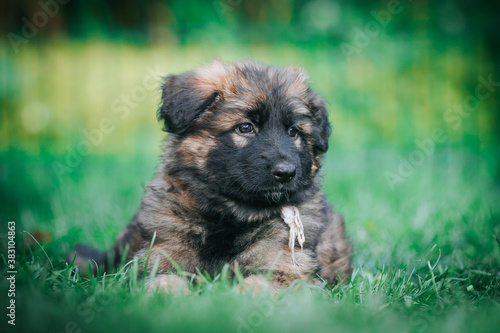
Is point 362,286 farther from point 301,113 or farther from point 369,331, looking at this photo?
point 301,113

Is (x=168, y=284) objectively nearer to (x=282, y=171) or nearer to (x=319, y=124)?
(x=282, y=171)

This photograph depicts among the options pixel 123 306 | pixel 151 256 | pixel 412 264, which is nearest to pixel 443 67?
pixel 412 264

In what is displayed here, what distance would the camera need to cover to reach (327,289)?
2.35m

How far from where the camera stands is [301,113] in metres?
2.78

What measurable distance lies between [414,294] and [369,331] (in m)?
0.73
